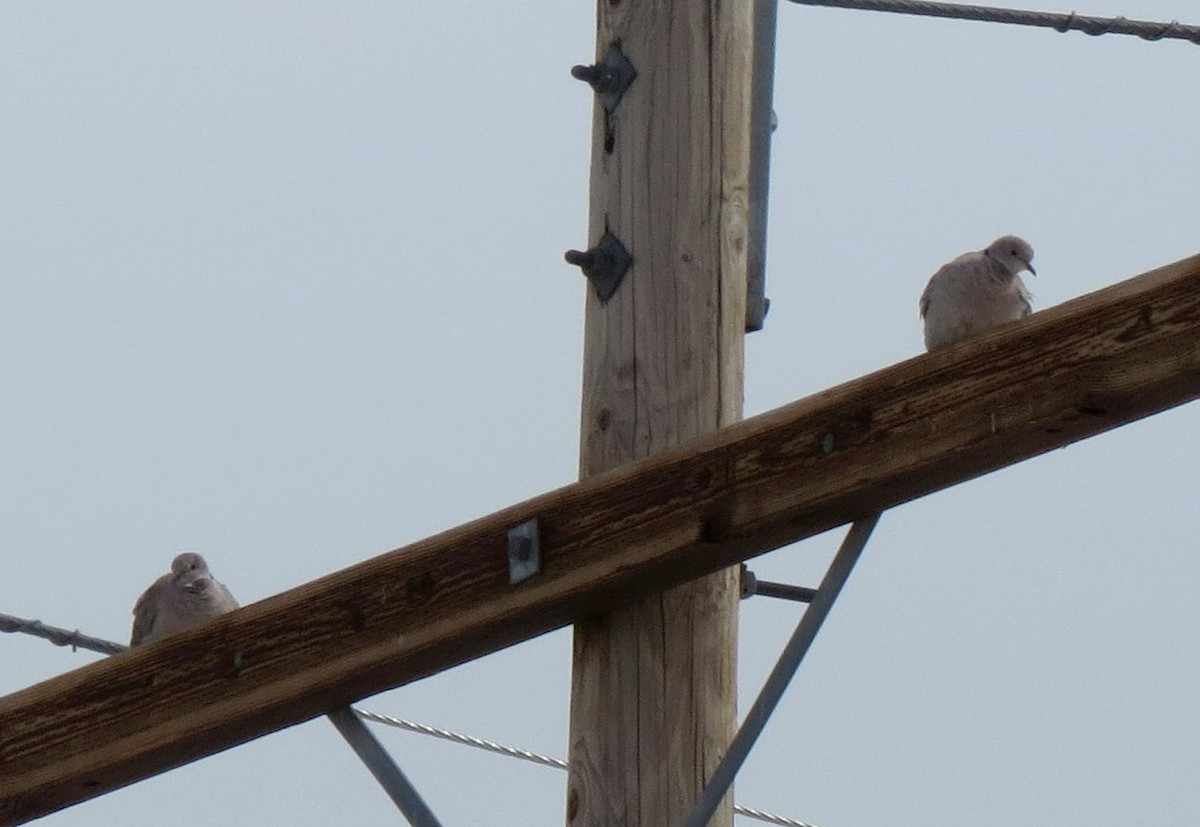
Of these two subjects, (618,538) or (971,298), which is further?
(971,298)

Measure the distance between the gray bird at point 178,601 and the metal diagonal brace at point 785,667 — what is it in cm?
318

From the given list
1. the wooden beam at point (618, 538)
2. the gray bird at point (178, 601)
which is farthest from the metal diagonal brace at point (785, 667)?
the gray bird at point (178, 601)

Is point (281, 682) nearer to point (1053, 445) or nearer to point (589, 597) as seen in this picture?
point (589, 597)

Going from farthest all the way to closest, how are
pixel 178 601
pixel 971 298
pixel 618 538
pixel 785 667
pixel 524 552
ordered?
1. pixel 178 601
2. pixel 971 298
3. pixel 524 552
4. pixel 618 538
5. pixel 785 667

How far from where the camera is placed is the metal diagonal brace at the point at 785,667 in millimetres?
4309

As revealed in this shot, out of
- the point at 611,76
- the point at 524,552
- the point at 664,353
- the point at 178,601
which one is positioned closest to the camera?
the point at 524,552

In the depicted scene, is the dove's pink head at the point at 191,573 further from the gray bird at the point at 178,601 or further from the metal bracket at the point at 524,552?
the metal bracket at the point at 524,552

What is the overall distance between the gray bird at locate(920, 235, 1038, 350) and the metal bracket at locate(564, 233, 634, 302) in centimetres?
79

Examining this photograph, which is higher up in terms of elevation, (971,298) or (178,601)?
(178,601)

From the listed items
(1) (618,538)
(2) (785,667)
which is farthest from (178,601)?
(2) (785,667)

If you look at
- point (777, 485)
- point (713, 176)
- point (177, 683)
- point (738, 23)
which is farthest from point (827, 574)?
point (177, 683)

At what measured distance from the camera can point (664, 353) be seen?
4.76m

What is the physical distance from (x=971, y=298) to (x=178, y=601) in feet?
10.3

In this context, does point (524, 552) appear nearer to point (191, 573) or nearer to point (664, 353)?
point (664, 353)
